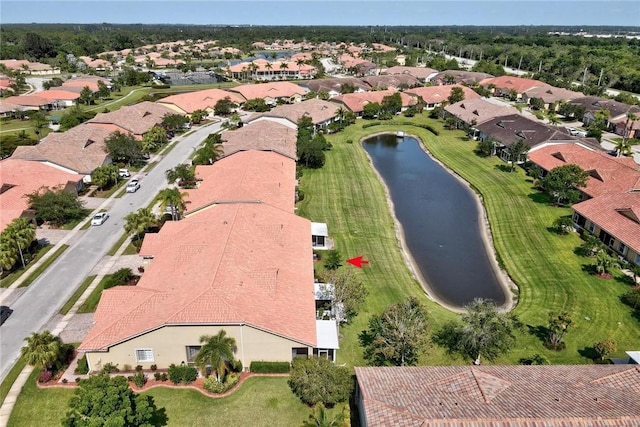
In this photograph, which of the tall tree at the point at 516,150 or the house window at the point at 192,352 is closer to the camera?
the house window at the point at 192,352

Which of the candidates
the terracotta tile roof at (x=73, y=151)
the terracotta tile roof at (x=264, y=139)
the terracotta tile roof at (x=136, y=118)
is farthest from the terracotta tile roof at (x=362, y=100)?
the terracotta tile roof at (x=73, y=151)

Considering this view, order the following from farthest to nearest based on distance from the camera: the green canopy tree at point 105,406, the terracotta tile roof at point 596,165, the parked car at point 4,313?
1. the terracotta tile roof at point 596,165
2. the parked car at point 4,313
3. the green canopy tree at point 105,406

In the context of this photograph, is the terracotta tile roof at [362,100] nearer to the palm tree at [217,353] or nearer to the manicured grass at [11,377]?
the palm tree at [217,353]

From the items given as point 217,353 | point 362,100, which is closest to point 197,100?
point 362,100

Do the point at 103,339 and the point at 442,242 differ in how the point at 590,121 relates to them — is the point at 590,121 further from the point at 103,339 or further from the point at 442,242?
the point at 103,339

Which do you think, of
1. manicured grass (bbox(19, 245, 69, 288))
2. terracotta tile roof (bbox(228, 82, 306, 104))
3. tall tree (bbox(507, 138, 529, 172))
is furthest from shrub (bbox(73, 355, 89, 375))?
terracotta tile roof (bbox(228, 82, 306, 104))

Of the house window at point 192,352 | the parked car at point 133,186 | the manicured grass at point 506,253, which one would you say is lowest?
the manicured grass at point 506,253

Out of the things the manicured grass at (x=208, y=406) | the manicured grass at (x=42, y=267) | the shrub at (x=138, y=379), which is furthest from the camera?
the manicured grass at (x=42, y=267)

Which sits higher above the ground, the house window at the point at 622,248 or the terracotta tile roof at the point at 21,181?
the terracotta tile roof at the point at 21,181
